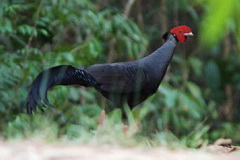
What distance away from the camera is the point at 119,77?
4387mm

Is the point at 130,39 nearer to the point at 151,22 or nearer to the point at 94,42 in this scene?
the point at 94,42

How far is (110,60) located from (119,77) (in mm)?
2809

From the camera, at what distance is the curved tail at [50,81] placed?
157 inches

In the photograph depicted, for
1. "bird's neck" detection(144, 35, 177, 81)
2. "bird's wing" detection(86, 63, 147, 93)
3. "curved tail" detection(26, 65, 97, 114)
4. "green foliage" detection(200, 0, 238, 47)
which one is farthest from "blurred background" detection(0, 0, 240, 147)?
"bird's neck" detection(144, 35, 177, 81)

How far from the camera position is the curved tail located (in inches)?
157

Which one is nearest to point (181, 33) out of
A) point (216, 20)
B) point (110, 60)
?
point (110, 60)

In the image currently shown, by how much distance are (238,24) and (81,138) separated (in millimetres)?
1424

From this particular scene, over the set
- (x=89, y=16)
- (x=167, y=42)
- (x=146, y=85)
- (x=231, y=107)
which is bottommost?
(x=231, y=107)

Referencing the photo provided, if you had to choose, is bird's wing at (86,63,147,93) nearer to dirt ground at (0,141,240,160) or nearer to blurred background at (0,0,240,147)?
blurred background at (0,0,240,147)

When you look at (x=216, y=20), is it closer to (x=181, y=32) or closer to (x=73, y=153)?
(x=73, y=153)

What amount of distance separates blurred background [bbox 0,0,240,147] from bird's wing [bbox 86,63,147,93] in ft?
0.86

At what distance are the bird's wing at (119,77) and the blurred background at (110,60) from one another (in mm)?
261

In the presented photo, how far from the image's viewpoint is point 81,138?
2.50m

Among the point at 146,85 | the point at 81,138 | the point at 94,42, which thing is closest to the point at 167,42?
the point at 146,85
